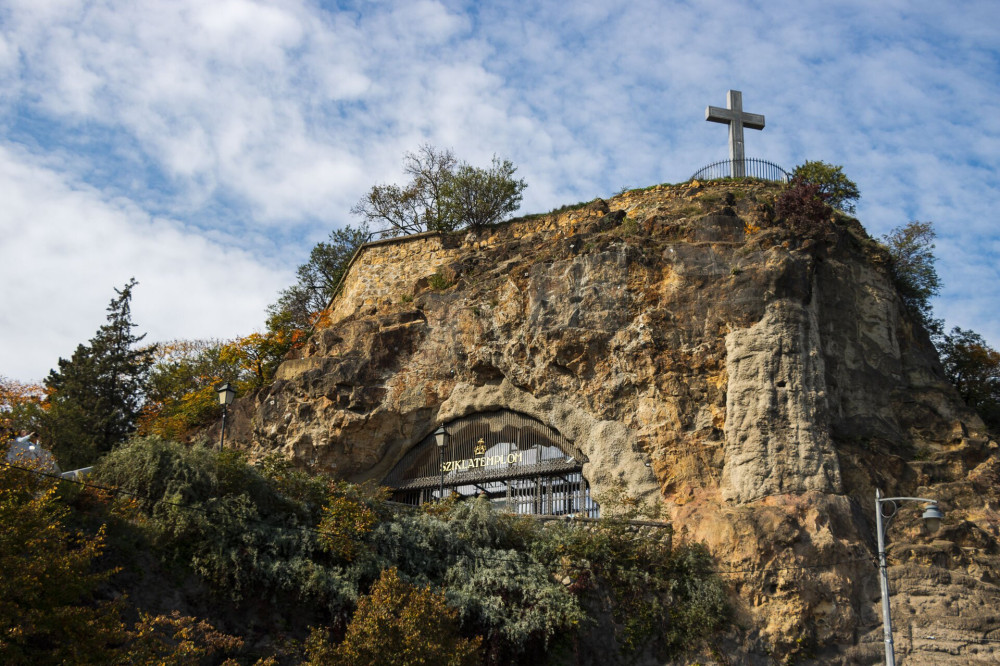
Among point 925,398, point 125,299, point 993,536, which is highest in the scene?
point 125,299

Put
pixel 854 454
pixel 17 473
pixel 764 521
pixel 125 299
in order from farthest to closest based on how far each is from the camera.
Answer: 1. pixel 125 299
2. pixel 854 454
3. pixel 764 521
4. pixel 17 473

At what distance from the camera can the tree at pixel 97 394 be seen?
95.2 feet

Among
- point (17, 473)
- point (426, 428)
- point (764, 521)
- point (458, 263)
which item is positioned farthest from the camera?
point (458, 263)

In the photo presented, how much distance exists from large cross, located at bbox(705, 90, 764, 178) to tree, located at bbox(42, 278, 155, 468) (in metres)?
19.7

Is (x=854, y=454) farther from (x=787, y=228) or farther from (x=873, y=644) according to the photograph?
(x=787, y=228)

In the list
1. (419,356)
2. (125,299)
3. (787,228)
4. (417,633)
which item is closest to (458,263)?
(419,356)

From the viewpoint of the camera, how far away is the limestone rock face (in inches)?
871

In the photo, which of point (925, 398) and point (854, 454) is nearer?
point (854, 454)

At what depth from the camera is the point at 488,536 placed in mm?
22891

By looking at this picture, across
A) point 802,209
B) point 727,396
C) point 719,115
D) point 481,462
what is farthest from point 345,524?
point 719,115

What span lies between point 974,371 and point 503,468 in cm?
1531

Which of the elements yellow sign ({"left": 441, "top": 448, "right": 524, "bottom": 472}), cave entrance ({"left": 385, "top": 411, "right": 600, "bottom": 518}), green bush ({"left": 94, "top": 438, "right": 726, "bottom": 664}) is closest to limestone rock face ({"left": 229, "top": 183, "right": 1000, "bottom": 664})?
cave entrance ({"left": 385, "top": 411, "right": 600, "bottom": 518})

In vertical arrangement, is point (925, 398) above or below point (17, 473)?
above

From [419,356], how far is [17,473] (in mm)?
13669
